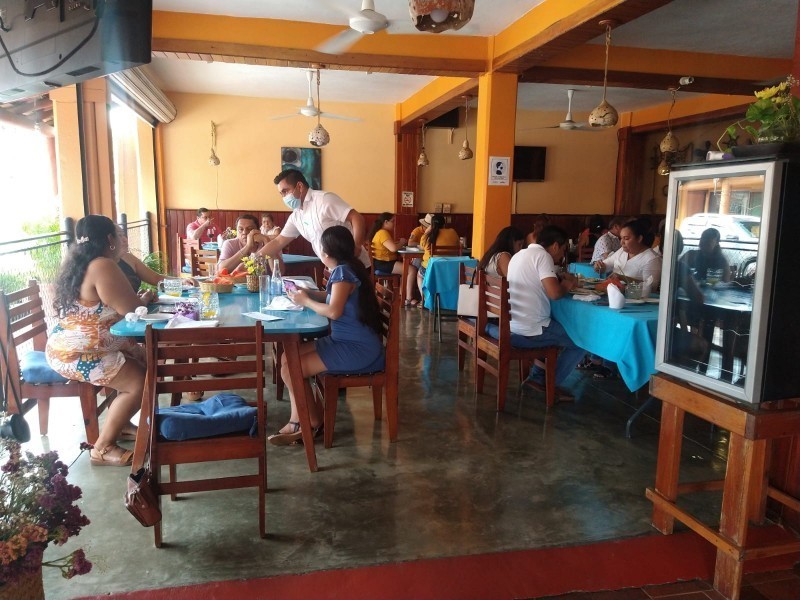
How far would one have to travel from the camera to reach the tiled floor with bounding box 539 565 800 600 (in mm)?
1970

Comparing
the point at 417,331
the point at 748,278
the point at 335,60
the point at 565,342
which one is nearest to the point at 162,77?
the point at 335,60

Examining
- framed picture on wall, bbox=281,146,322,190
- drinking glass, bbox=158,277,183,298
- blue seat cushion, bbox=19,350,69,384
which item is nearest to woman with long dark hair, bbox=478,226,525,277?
drinking glass, bbox=158,277,183,298

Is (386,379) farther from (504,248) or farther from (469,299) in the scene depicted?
(504,248)

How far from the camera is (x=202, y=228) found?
8.07 meters

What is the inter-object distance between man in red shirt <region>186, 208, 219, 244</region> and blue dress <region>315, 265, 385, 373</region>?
542 centimetres

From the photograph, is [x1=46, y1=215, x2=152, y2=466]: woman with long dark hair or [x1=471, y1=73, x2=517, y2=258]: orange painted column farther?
[x1=471, y1=73, x2=517, y2=258]: orange painted column

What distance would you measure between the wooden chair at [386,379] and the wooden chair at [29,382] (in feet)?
3.88

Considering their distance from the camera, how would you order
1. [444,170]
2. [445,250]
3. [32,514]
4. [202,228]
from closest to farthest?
[32,514]
[445,250]
[202,228]
[444,170]

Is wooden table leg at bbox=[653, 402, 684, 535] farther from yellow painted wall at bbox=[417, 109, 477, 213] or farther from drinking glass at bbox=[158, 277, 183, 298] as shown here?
yellow painted wall at bbox=[417, 109, 477, 213]

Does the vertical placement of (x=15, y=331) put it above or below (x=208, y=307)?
below

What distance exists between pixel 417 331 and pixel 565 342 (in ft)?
7.77

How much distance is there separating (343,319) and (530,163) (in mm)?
8036

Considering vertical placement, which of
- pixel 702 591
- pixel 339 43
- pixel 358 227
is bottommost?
pixel 702 591

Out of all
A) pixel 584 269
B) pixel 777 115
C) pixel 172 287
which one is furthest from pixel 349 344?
pixel 584 269
